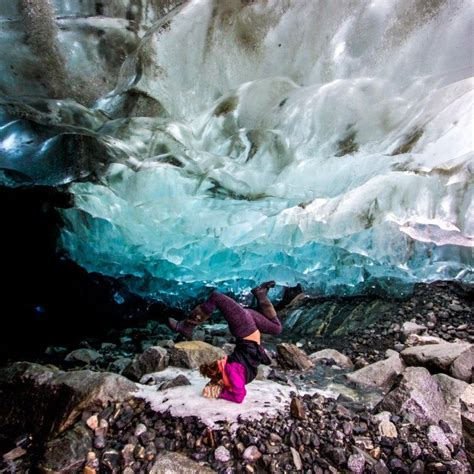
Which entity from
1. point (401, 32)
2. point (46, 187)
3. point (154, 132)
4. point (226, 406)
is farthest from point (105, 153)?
point (401, 32)

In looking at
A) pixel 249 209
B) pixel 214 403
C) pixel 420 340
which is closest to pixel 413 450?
pixel 214 403

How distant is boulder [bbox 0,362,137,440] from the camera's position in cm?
323

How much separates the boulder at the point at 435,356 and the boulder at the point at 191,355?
9.55 ft

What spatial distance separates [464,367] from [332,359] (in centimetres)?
234

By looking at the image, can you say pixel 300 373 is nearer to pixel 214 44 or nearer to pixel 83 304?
pixel 214 44

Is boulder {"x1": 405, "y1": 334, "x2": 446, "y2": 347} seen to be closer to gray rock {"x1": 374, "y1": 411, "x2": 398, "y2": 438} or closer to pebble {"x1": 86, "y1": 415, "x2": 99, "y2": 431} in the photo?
gray rock {"x1": 374, "y1": 411, "x2": 398, "y2": 438}

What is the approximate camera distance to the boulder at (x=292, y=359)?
5.62m

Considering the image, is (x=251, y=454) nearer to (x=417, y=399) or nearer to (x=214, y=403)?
(x=214, y=403)

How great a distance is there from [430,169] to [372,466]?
4.08 m

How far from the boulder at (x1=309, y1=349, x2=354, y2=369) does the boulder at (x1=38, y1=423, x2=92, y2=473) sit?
13.9 ft

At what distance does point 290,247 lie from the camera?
299 inches

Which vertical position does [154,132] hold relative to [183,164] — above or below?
above

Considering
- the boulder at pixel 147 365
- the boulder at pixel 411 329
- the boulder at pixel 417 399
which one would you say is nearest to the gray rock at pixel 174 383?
the boulder at pixel 147 365

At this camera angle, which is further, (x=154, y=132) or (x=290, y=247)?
(x=290, y=247)
